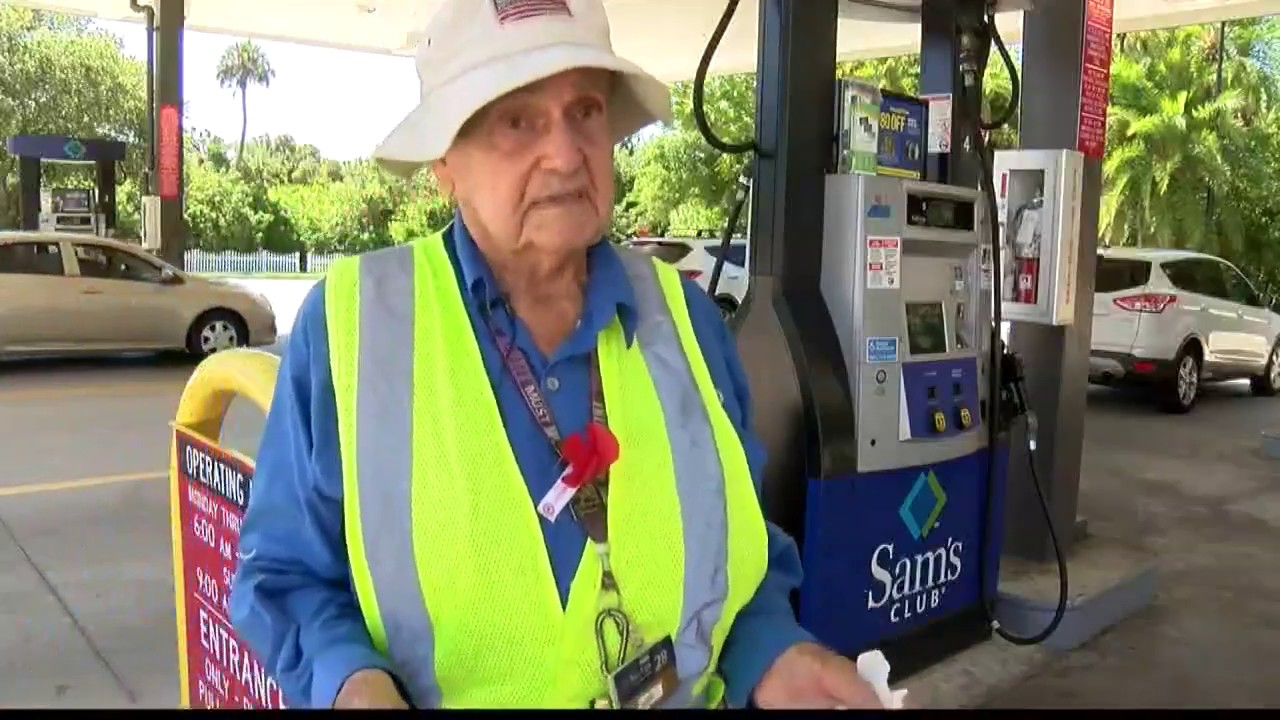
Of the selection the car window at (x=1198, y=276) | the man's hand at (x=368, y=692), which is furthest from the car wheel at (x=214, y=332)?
the man's hand at (x=368, y=692)

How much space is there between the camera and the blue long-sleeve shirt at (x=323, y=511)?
148 cm

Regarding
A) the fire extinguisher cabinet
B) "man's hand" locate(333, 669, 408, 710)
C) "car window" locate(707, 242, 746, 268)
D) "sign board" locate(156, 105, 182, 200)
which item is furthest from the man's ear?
"sign board" locate(156, 105, 182, 200)

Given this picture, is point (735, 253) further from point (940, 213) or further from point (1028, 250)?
point (940, 213)

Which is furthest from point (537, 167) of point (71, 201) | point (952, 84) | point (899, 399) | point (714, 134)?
point (71, 201)

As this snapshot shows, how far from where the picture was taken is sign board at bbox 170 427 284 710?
230cm

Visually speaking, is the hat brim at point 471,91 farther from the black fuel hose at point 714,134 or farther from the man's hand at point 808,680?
the black fuel hose at point 714,134

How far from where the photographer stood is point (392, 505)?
1.46 meters

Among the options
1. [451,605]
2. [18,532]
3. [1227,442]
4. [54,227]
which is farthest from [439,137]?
[54,227]

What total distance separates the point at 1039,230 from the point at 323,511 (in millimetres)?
4070

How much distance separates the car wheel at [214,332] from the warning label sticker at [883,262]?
993 centimetres

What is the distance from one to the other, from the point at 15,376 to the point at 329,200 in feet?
87.6

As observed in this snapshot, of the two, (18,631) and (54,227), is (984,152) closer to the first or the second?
(18,631)

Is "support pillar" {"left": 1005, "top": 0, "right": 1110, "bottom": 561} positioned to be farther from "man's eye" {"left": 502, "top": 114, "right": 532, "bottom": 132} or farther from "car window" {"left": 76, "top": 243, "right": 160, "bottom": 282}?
"car window" {"left": 76, "top": 243, "right": 160, "bottom": 282}

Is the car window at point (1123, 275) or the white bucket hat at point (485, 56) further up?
the white bucket hat at point (485, 56)
